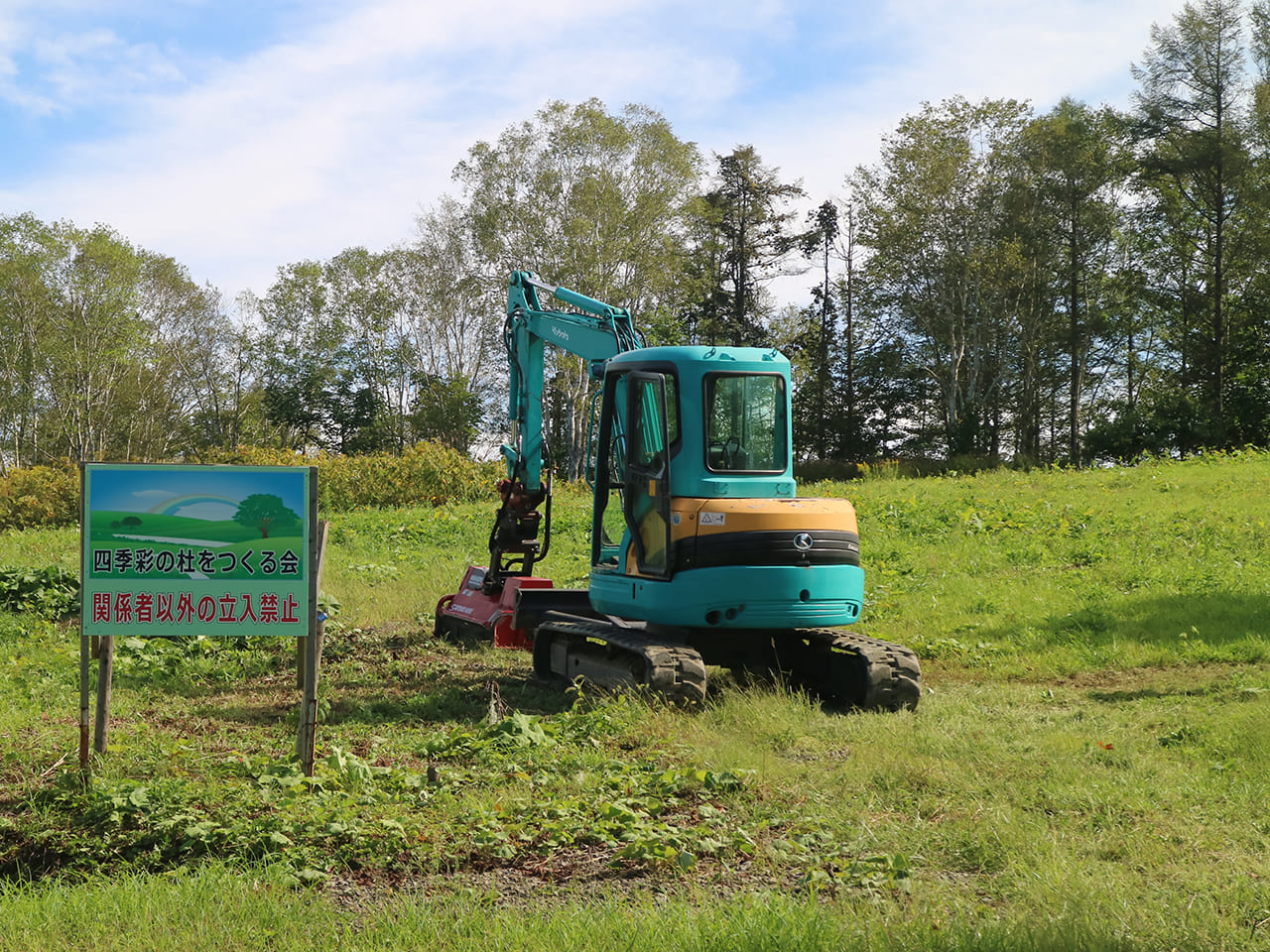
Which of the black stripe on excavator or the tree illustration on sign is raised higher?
the tree illustration on sign

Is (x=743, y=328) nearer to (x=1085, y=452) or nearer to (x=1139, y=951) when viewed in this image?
(x=1085, y=452)

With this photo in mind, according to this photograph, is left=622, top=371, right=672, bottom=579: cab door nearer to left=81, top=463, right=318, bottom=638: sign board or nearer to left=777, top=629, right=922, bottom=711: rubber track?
left=777, top=629, right=922, bottom=711: rubber track

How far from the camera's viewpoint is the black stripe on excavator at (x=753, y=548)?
8.47 metres

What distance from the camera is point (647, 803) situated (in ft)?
19.2

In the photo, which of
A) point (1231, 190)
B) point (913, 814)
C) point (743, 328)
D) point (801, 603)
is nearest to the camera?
point (913, 814)

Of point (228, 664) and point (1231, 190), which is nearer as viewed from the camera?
point (228, 664)

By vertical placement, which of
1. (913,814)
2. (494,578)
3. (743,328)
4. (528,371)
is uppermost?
(743,328)

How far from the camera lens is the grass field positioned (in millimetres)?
4348

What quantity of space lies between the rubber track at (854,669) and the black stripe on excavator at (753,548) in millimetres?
820

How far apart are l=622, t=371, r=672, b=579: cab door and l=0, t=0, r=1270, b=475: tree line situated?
1027 inches

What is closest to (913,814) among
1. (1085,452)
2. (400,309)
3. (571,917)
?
(571,917)

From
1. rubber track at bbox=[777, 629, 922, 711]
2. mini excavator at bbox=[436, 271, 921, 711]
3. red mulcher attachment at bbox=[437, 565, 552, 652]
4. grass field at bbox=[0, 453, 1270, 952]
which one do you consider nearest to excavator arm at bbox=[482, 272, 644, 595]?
red mulcher attachment at bbox=[437, 565, 552, 652]

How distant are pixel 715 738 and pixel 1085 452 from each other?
33636mm

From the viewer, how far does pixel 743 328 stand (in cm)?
4491
